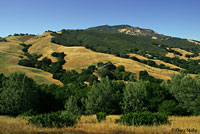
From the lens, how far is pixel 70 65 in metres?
108

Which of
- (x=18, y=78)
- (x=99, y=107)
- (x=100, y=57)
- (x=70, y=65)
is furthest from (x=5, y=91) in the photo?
(x=100, y=57)

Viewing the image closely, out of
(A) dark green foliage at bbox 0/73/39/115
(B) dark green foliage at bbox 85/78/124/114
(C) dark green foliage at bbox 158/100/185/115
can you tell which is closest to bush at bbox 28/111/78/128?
(B) dark green foliage at bbox 85/78/124/114

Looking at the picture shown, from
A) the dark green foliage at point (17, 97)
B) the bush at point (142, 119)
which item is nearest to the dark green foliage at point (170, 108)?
the bush at point (142, 119)

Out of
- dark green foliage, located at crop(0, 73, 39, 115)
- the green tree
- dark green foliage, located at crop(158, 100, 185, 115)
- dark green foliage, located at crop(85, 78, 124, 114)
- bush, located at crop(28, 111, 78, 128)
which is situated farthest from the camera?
dark green foliage, located at crop(0, 73, 39, 115)

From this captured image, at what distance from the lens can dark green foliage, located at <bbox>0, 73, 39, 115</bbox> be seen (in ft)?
115

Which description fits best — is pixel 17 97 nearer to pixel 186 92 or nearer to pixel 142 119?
pixel 142 119

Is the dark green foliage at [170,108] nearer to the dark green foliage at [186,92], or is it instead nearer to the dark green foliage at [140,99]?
the dark green foliage at [140,99]

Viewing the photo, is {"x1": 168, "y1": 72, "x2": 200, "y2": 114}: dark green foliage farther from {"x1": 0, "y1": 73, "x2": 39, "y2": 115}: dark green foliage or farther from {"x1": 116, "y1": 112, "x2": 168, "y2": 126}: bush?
{"x1": 0, "y1": 73, "x2": 39, "y2": 115}: dark green foliage

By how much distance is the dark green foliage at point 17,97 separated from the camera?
1384 inches

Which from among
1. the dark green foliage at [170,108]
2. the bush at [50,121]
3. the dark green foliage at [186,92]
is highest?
the bush at [50,121]

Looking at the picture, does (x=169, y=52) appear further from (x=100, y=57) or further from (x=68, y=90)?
(x=68, y=90)

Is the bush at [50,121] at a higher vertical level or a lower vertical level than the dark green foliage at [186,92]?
higher

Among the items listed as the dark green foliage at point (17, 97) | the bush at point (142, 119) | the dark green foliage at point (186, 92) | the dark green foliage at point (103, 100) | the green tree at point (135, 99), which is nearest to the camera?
the bush at point (142, 119)

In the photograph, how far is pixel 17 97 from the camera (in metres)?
35.4
